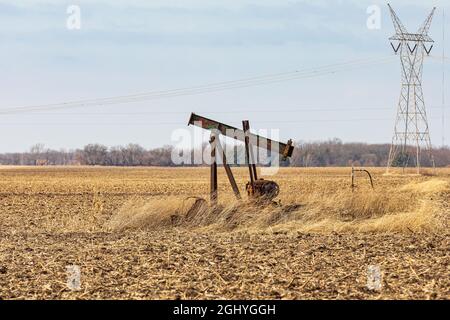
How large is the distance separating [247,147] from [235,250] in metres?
7.02

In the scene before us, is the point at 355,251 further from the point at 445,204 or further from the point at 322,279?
the point at 445,204

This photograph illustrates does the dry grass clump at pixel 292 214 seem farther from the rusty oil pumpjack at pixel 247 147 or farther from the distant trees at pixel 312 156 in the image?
the distant trees at pixel 312 156

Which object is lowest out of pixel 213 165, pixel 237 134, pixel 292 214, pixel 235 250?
pixel 235 250

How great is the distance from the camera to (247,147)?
19.7m

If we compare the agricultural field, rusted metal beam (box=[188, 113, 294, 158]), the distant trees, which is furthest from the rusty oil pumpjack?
the distant trees

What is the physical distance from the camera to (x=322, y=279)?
10102mm

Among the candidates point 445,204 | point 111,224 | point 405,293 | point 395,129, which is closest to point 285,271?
point 405,293

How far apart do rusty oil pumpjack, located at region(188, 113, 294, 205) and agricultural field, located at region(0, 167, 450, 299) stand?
502mm

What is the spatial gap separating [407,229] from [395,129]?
39.7m

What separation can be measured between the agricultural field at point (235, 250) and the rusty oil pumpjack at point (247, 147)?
0.50 m

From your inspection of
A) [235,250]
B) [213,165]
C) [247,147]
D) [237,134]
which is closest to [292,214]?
[247,147]

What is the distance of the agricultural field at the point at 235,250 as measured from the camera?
9.51 m

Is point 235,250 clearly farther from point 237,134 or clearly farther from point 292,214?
point 237,134

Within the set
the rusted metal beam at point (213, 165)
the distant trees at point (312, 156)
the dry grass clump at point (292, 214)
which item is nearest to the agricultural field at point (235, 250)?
the dry grass clump at point (292, 214)
